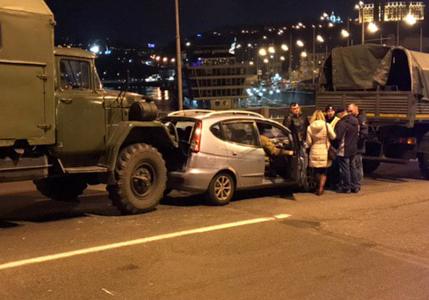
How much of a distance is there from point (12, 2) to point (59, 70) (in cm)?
117

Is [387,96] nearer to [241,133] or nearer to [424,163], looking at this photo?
[424,163]

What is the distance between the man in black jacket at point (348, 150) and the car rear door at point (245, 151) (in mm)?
2023

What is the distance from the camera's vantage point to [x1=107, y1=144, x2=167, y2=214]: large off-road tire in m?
8.85

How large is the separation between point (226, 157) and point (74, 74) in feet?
9.33

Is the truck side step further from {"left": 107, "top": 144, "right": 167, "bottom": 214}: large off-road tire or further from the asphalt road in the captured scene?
the asphalt road

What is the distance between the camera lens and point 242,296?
541 cm

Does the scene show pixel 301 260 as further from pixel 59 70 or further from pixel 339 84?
pixel 339 84

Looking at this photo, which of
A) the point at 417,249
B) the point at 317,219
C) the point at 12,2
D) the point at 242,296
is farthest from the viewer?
the point at 317,219

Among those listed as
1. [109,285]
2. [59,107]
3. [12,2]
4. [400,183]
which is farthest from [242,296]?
[400,183]

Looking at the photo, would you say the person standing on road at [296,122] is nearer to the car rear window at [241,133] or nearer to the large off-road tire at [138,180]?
the car rear window at [241,133]

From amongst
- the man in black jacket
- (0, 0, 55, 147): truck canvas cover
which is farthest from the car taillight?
the man in black jacket

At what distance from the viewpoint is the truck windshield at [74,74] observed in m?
8.51

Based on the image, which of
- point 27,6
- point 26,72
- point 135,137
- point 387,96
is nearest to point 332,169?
point 387,96

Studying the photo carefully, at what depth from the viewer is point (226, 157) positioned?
985cm
